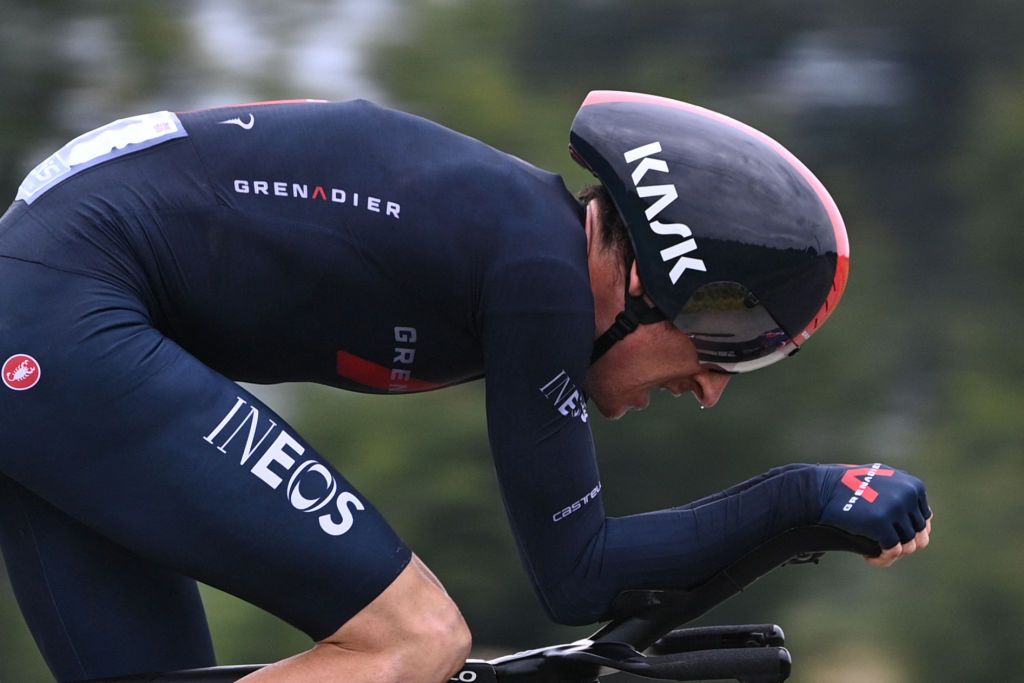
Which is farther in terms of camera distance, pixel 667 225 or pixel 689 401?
pixel 689 401

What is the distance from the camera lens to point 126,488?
2.37m

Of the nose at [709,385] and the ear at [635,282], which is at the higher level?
the ear at [635,282]

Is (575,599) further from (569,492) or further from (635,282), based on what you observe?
(635,282)

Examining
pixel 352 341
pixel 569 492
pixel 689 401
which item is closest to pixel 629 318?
pixel 569 492

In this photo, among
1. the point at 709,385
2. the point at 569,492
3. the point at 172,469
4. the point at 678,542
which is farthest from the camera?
the point at 709,385

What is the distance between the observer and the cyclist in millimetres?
2379

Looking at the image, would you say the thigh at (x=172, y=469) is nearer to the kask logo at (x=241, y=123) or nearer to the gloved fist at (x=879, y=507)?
the kask logo at (x=241, y=123)

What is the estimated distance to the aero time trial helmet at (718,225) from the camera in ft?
8.56

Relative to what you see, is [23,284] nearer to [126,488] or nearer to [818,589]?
[126,488]

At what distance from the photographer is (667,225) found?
2.61 metres

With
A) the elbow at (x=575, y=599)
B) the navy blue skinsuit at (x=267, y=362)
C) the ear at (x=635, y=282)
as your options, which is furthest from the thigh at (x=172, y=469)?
the ear at (x=635, y=282)

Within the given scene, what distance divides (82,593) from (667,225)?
1.19 meters

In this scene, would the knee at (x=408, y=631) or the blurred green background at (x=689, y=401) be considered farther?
the blurred green background at (x=689, y=401)

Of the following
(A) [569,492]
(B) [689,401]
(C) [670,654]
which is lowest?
(B) [689,401]
